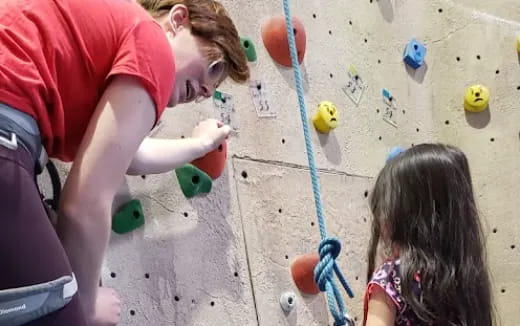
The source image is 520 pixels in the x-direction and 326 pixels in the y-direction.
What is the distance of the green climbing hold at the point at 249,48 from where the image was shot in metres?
1.65

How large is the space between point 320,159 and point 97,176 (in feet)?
3.58

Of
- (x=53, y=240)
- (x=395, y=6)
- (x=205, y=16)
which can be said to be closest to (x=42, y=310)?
(x=53, y=240)

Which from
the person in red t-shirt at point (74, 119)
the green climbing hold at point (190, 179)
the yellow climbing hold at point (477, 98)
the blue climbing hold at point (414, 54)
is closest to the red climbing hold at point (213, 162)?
the green climbing hold at point (190, 179)

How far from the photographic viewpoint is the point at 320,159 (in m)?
1.85

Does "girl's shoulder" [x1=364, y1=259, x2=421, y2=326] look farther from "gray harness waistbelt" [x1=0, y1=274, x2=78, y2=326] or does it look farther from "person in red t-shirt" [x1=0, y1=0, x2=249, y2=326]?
"gray harness waistbelt" [x1=0, y1=274, x2=78, y2=326]

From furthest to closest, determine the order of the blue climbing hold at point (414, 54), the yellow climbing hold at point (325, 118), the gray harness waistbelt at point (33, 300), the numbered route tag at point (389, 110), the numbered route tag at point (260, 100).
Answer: the blue climbing hold at point (414, 54)
the numbered route tag at point (389, 110)
the yellow climbing hold at point (325, 118)
the numbered route tag at point (260, 100)
the gray harness waistbelt at point (33, 300)

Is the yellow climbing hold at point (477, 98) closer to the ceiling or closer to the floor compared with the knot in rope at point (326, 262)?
closer to the floor

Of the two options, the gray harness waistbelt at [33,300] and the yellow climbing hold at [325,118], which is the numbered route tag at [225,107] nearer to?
the yellow climbing hold at [325,118]

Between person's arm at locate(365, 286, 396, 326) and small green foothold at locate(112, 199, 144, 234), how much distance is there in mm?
462

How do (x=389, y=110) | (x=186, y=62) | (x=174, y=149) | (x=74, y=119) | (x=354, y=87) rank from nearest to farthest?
(x=74, y=119) < (x=186, y=62) < (x=174, y=149) < (x=354, y=87) < (x=389, y=110)

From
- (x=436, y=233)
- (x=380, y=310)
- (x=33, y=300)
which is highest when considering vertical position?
(x=33, y=300)

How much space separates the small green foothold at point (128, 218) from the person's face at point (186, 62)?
353 mm

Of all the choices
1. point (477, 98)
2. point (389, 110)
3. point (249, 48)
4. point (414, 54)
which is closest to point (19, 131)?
point (249, 48)

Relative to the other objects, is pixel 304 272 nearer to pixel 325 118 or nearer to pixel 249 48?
pixel 325 118
